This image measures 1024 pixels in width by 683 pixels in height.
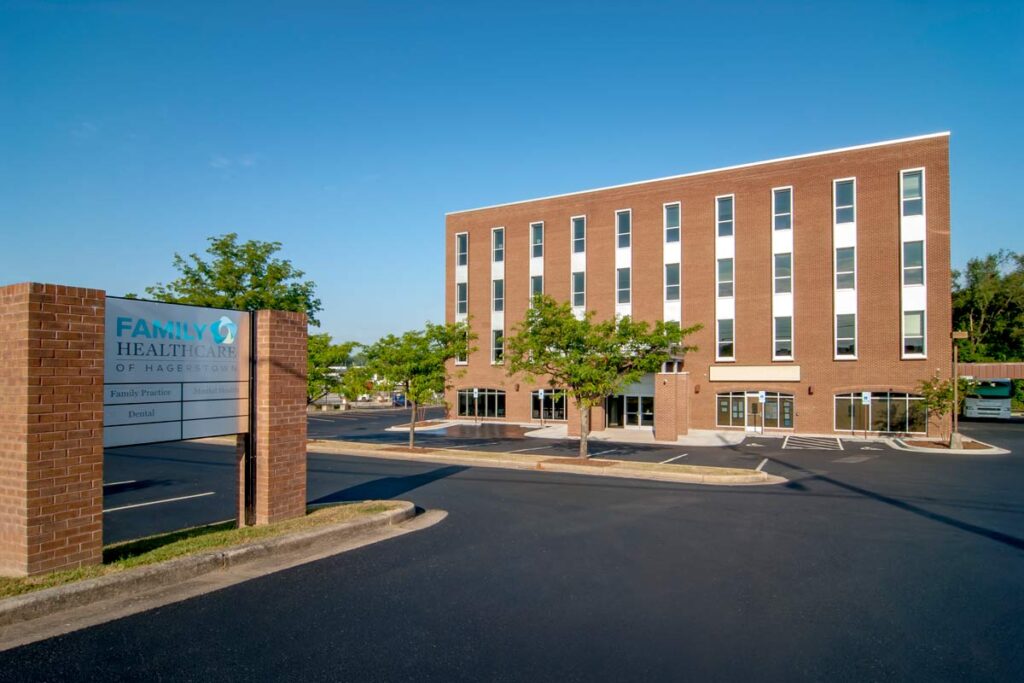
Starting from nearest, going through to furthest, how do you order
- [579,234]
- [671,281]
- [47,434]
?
[47,434] → [671,281] → [579,234]

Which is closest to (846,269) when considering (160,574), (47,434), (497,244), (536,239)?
(536,239)

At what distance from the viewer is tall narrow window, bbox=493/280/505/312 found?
43406 mm

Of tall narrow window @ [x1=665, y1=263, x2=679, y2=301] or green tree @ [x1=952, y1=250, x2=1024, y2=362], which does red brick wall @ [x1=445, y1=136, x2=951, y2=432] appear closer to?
tall narrow window @ [x1=665, y1=263, x2=679, y2=301]

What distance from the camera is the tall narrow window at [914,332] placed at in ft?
104

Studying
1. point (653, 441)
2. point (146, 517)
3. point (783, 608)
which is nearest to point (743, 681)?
point (783, 608)

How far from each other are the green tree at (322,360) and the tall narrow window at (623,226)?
66.6 ft

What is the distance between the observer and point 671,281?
1481 inches

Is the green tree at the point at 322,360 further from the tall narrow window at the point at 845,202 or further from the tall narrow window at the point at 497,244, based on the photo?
the tall narrow window at the point at 845,202

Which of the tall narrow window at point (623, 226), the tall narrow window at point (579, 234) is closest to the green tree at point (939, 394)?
the tall narrow window at point (623, 226)

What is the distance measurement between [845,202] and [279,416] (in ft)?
107

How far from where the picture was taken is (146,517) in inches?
449

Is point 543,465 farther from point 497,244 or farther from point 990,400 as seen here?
point 990,400

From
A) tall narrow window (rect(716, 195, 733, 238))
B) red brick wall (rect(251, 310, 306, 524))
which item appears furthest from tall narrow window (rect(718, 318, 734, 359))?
red brick wall (rect(251, 310, 306, 524))

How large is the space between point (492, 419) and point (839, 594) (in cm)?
3684
